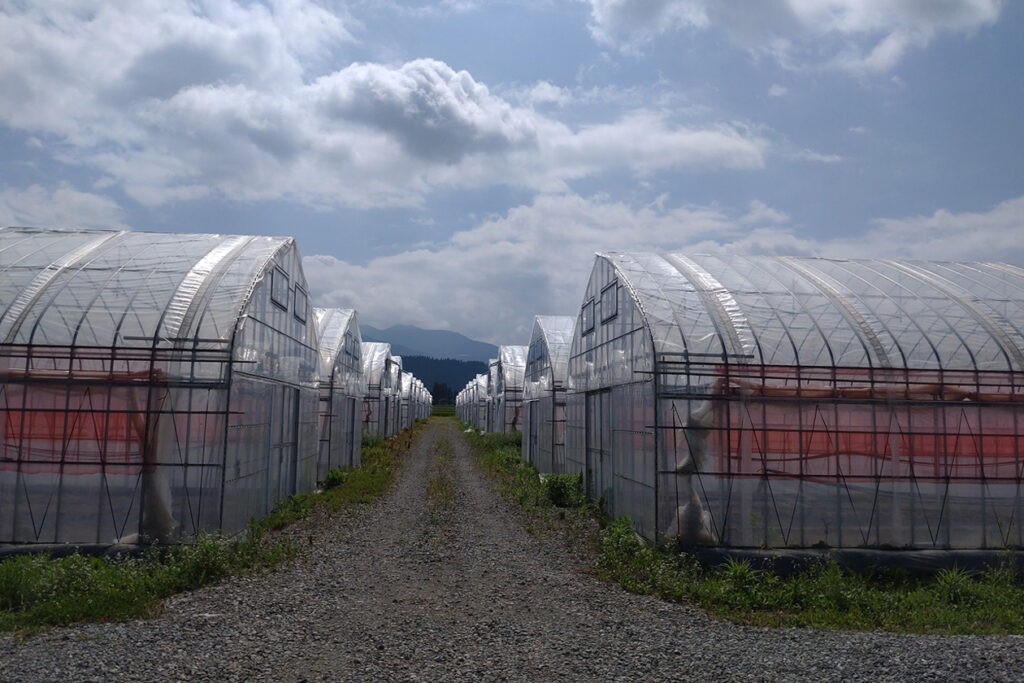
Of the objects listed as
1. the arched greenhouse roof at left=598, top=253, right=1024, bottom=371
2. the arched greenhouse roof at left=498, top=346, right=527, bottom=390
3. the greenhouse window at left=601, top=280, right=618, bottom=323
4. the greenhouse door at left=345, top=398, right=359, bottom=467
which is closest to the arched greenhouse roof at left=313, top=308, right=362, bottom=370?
the greenhouse door at left=345, top=398, right=359, bottom=467

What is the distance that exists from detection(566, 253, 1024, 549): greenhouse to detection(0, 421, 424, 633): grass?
22.5 ft

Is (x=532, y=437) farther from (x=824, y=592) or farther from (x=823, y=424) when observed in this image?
(x=824, y=592)

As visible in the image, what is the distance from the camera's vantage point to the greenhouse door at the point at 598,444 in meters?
16.2

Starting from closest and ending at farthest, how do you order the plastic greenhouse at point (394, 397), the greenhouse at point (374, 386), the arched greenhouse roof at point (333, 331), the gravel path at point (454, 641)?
the gravel path at point (454, 641)
the arched greenhouse roof at point (333, 331)
the greenhouse at point (374, 386)
the plastic greenhouse at point (394, 397)

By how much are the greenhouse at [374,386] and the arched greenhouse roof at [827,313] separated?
23.0m

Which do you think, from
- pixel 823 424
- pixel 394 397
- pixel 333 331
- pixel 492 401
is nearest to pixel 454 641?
pixel 823 424

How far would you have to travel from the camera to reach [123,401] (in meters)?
11.4

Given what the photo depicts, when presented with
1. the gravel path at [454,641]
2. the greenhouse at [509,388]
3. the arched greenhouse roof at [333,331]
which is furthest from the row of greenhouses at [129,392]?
the greenhouse at [509,388]

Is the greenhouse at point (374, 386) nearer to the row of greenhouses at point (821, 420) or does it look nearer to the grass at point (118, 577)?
the grass at point (118, 577)

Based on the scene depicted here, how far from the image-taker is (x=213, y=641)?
7703mm

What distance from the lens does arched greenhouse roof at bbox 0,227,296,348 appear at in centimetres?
1169

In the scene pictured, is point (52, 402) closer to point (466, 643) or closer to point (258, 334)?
point (258, 334)

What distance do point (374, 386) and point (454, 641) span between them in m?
29.6

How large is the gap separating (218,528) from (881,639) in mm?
9637
